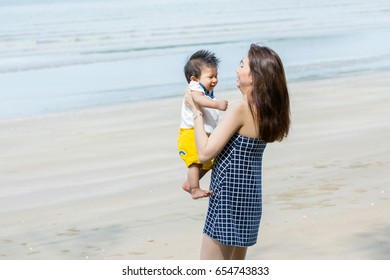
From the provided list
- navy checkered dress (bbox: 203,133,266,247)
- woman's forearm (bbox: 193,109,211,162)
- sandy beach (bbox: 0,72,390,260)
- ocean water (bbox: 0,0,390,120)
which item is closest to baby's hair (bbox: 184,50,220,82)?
woman's forearm (bbox: 193,109,211,162)

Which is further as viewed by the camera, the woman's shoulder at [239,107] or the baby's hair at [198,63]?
the baby's hair at [198,63]

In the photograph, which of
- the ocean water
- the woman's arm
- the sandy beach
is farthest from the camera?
the ocean water

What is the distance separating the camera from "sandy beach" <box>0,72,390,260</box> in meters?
7.75

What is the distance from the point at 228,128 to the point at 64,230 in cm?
406

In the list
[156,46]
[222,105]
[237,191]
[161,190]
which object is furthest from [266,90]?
[156,46]

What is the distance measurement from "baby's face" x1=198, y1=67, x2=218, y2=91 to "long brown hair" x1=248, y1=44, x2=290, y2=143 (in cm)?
31

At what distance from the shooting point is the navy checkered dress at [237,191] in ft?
16.0

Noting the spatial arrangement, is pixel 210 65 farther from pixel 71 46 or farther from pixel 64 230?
pixel 71 46

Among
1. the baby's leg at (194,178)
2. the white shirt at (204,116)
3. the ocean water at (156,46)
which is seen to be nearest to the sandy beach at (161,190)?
the baby's leg at (194,178)

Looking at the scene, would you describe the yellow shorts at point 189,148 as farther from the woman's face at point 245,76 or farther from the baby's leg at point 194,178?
the woman's face at point 245,76

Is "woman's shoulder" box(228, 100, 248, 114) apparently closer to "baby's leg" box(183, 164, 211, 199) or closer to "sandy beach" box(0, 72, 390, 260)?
"baby's leg" box(183, 164, 211, 199)

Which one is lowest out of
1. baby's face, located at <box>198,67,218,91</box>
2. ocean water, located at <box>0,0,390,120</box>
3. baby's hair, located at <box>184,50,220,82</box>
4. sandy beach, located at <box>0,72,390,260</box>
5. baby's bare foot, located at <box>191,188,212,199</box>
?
ocean water, located at <box>0,0,390,120</box>

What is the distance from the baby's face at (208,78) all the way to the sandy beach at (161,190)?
8.30 ft

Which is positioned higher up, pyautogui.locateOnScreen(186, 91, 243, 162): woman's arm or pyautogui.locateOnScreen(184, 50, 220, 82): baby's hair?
pyautogui.locateOnScreen(184, 50, 220, 82): baby's hair
